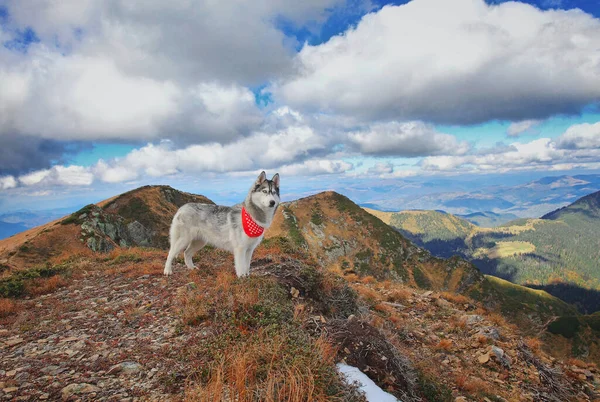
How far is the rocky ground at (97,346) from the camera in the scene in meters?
4.59

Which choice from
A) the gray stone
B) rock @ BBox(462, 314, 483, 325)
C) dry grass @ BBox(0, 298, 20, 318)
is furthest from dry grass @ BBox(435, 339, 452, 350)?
the gray stone

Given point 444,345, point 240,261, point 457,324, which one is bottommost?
point 457,324

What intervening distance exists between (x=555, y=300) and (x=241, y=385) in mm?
240213

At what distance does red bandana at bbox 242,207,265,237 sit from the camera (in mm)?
9422

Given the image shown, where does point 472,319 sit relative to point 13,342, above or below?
below

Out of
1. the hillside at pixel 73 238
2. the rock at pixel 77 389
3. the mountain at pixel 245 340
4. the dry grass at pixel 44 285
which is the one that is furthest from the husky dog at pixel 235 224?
the hillside at pixel 73 238

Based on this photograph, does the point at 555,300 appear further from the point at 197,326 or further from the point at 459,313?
the point at 197,326

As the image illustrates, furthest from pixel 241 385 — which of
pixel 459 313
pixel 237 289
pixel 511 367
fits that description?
pixel 459 313

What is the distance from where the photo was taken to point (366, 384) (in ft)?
17.6

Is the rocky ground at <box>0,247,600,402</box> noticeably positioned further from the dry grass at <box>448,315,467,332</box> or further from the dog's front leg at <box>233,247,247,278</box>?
the dog's front leg at <box>233,247,247,278</box>

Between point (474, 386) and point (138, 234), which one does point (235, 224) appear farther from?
point (138, 234)

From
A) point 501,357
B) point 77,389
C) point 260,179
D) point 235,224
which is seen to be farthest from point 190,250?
point 501,357

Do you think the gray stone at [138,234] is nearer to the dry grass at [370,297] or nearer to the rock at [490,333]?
the dry grass at [370,297]

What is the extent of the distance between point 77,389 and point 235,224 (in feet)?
19.3
